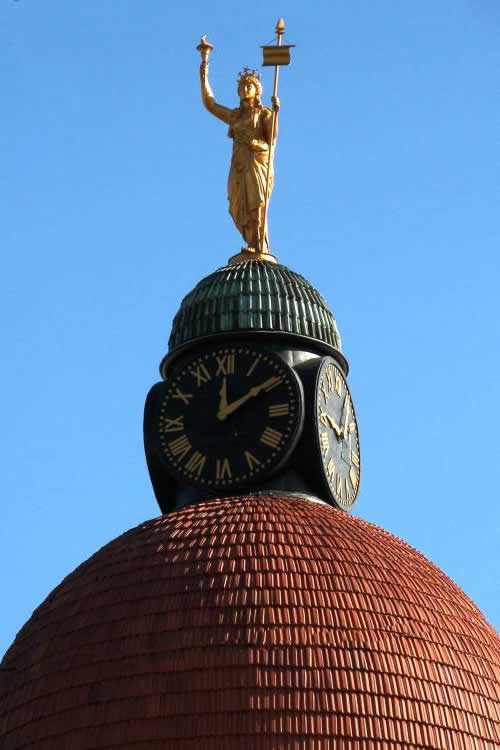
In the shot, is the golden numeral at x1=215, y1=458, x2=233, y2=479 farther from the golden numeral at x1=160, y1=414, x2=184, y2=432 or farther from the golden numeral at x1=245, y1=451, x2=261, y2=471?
the golden numeral at x1=160, y1=414, x2=184, y2=432

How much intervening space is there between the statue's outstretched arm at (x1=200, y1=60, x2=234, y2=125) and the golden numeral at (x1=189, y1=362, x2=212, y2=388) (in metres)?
6.39

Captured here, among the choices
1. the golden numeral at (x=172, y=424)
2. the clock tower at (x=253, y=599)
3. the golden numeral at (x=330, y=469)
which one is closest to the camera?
the clock tower at (x=253, y=599)

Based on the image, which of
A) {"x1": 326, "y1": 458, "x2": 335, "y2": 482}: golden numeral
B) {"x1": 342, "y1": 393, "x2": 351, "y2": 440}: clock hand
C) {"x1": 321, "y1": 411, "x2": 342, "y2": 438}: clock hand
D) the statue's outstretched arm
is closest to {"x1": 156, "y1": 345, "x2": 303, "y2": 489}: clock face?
{"x1": 321, "y1": 411, "x2": 342, "y2": 438}: clock hand

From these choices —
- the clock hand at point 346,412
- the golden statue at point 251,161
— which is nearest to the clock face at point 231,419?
the clock hand at point 346,412

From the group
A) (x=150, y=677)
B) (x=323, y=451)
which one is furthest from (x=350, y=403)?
(x=150, y=677)

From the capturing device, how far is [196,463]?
1715 inches

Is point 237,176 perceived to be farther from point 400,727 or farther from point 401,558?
point 400,727

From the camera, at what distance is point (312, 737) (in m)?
37.5

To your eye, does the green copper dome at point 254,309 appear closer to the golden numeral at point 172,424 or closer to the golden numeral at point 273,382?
the golden numeral at point 273,382

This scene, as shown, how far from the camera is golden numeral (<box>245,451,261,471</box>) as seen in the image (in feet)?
141

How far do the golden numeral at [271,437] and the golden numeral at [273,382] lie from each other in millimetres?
844

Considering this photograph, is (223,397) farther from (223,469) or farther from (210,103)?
(210,103)

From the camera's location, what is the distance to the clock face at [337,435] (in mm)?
43688

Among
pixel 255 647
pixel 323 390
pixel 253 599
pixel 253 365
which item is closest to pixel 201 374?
pixel 253 365
